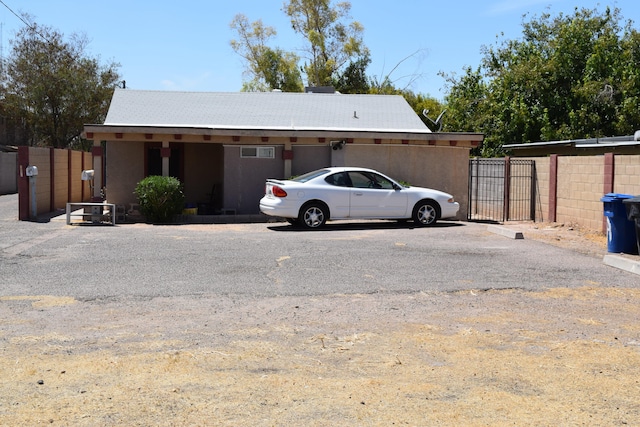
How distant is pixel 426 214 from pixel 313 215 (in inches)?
109

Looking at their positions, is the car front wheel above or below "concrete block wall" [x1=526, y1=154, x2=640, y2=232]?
below

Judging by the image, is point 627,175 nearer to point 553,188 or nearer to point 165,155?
point 553,188

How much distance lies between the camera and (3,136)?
47969mm

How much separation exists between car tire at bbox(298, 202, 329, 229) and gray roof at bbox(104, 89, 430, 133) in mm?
5574

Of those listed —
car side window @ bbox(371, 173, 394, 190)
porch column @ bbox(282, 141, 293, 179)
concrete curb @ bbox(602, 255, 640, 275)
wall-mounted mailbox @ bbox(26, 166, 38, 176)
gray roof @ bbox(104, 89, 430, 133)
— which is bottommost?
concrete curb @ bbox(602, 255, 640, 275)

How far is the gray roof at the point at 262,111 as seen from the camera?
23000mm

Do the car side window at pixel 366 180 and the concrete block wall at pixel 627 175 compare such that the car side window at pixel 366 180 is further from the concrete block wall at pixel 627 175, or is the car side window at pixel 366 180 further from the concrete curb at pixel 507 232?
the concrete block wall at pixel 627 175

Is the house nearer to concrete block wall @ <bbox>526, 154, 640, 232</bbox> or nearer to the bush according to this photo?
the bush

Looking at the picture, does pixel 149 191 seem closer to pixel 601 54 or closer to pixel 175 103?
pixel 175 103

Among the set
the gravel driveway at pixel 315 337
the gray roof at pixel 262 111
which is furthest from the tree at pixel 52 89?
the gravel driveway at pixel 315 337

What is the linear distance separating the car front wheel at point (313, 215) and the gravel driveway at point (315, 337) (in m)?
3.89

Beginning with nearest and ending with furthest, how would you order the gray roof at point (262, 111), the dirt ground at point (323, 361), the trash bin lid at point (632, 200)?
the dirt ground at point (323, 361), the trash bin lid at point (632, 200), the gray roof at point (262, 111)

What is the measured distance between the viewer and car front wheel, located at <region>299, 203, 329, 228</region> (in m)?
17.3

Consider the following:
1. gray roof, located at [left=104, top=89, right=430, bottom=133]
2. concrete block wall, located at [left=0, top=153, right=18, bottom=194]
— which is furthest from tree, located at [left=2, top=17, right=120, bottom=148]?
gray roof, located at [left=104, top=89, right=430, bottom=133]
